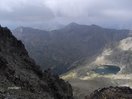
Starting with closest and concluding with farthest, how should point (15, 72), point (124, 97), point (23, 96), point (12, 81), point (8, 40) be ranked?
point (23, 96) < point (12, 81) < point (15, 72) < point (124, 97) < point (8, 40)

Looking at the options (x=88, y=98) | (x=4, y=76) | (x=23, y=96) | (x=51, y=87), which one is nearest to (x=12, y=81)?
(x=4, y=76)

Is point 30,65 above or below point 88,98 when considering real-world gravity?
above

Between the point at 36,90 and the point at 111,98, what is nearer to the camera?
the point at 36,90

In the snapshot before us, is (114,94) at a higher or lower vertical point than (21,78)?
lower

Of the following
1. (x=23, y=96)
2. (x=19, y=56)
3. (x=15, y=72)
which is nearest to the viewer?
(x=23, y=96)

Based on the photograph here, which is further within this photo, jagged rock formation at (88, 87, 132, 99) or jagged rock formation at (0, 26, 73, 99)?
jagged rock formation at (88, 87, 132, 99)

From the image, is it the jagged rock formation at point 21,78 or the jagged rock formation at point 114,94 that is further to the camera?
the jagged rock formation at point 114,94

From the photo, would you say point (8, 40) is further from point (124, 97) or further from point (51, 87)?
point (124, 97)

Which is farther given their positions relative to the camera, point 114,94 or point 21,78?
point 114,94
